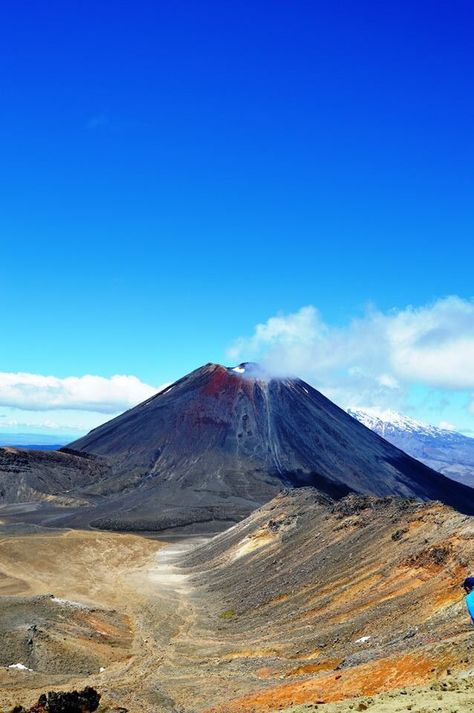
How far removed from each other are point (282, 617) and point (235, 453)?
102m

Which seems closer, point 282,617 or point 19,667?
point 19,667

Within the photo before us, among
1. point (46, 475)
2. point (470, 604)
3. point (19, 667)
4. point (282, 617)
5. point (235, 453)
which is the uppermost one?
point (235, 453)

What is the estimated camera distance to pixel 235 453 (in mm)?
143500

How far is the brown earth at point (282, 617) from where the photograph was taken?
23984mm

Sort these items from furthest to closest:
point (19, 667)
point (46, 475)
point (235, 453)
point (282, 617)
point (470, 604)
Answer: point (235, 453) < point (46, 475) < point (282, 617) < point (19, 667) < point (470, 604)

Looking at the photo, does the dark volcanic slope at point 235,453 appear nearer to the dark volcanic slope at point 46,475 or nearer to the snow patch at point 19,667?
the dark volcanic slope at point 46,475

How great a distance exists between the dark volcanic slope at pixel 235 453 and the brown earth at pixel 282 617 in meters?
41.2

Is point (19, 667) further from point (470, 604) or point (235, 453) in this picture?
point (235, 453)

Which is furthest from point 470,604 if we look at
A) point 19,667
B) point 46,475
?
point 46,475

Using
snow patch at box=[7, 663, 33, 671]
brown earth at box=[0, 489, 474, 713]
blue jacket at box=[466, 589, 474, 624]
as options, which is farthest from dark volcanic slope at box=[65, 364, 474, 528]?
blue jacket at box=[466, 589, 474, 624]

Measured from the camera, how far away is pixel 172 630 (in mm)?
43031

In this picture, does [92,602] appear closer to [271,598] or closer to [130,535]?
[271,598]

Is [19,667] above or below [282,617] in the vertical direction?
below

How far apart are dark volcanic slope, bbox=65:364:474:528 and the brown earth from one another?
41.2 meters
